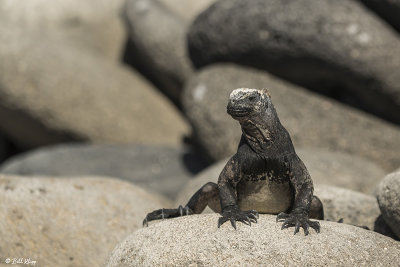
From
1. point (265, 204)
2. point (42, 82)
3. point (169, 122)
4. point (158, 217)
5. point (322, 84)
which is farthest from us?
point (169, 122)

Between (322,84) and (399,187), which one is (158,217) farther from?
(322,84)

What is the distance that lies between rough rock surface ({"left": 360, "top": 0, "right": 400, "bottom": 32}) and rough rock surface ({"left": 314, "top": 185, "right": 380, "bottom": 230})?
3389 millimetres

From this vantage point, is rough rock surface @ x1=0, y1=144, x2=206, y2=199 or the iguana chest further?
rough rock surface @ x1=0, y1=144, x2=206, y2=199

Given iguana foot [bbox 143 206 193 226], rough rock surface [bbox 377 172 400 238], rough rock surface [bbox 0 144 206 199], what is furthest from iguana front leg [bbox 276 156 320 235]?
rough rock surface [bbox 0 144 206 199]

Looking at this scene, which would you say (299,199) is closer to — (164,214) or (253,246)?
(253,246)

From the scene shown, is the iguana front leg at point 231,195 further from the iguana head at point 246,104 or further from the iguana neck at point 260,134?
the iguana head at point 246,104

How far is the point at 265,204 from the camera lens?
4285mm

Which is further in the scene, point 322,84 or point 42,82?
point 42,82

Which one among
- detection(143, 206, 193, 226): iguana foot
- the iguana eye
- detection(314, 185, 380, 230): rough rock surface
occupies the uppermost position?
the iguana eye

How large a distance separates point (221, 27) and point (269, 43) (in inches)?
32.2

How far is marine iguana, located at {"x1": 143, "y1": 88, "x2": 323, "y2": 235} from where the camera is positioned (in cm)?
399

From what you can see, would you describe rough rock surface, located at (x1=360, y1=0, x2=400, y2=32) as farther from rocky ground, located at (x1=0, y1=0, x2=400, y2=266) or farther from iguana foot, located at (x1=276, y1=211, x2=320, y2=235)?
iguana foot, located at (x1=276, y1=211, x2=320, y2=235)

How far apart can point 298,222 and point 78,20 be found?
8.55 metres

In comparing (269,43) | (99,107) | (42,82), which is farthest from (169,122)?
(269,43)
